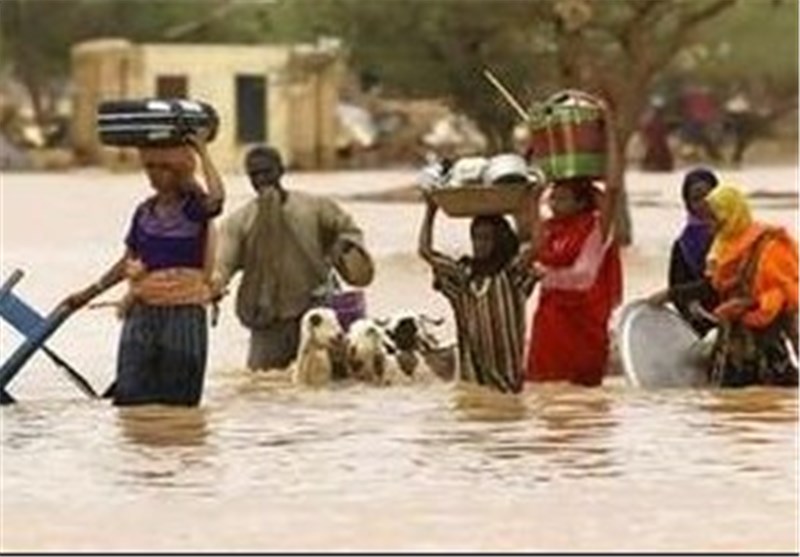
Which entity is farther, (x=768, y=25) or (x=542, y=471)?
(x=768, y=25)

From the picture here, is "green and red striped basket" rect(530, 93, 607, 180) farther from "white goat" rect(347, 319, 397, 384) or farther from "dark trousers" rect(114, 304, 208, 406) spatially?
"dark trousers" rect(114, 304, 208, 406)

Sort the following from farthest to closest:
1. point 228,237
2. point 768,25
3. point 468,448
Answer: point 768,25 < point 228,237 < point 468,448

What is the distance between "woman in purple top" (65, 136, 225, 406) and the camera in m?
12.2

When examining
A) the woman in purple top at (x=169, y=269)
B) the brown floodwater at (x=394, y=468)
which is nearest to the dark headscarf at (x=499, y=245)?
the brown floodwater at (x=394, y=468)

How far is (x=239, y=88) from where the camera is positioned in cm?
6175

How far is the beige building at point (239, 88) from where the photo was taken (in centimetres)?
6097

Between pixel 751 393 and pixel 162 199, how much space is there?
10.0 feet

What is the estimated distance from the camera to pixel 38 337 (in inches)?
522

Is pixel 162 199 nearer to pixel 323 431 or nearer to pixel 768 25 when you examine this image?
pixel 323 431

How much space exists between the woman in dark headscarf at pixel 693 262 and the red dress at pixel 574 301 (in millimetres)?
456

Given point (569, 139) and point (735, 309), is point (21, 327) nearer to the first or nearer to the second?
point (569, 139)

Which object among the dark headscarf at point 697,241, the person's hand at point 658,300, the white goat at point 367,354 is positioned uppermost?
the dark headscarf at point 697,241

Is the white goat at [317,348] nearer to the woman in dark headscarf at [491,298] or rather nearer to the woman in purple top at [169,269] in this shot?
the woman in dark headscarf at [491,298]

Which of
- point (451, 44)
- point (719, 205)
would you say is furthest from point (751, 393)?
point (451, 44)
